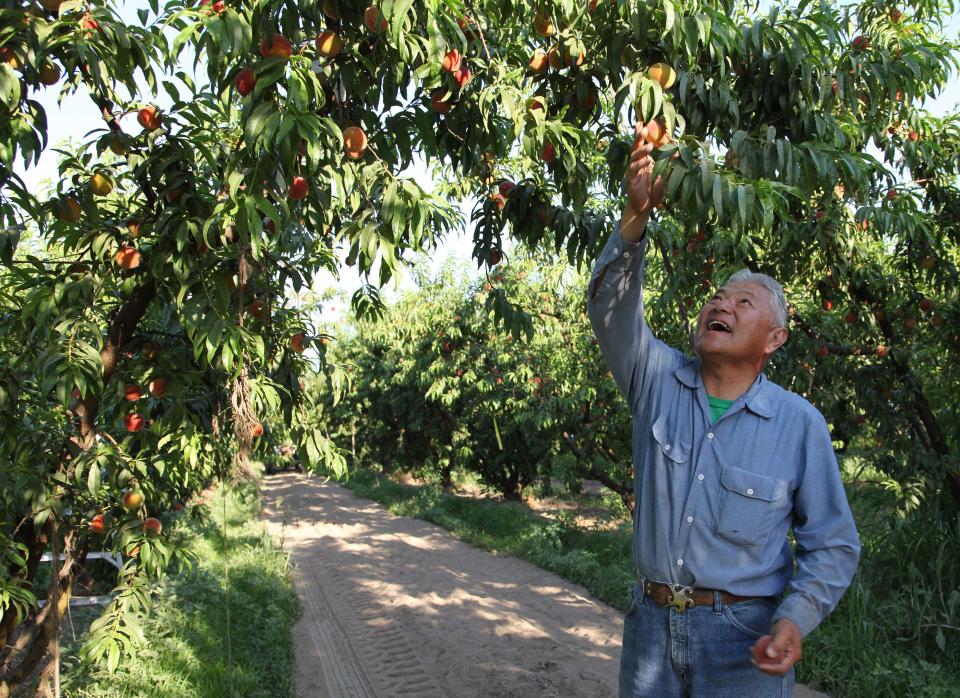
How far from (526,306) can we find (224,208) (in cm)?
744

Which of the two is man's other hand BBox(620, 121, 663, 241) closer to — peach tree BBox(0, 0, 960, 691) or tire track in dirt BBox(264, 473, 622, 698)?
peach tree BBox(0, 0, 960, 691)

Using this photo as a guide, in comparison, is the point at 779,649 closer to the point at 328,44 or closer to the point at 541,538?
the point at 328,44

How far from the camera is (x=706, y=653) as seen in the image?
1.87 meters

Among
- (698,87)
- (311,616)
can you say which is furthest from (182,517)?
(698,87)

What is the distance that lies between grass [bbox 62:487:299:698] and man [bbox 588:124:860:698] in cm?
174

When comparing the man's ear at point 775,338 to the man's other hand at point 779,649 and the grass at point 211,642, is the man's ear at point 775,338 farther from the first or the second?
the grass at point 211,642

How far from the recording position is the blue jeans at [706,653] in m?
1.86

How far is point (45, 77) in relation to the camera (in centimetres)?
235

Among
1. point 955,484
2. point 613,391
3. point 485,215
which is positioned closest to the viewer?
point 485,215

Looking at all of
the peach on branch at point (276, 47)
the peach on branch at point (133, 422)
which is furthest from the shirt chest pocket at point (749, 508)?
the peach on branch at point (133, 422)

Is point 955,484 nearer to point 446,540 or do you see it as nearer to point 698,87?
point 698,87

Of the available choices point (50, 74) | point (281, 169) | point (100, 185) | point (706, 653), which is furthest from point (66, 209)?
point (706, 653)

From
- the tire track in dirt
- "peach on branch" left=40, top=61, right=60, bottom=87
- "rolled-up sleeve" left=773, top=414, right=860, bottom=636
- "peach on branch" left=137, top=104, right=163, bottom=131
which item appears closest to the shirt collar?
"rolled-up sleeve" left=773, top=414, right=860, bottom=636

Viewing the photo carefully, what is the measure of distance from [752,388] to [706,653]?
2.26 ft
